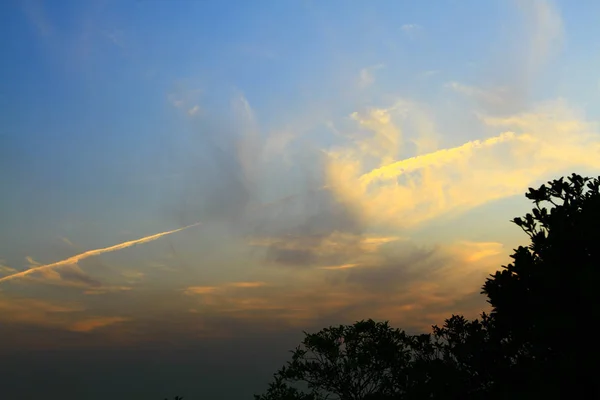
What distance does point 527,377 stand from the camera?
58.0 ft

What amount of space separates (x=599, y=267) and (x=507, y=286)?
4.44 metres

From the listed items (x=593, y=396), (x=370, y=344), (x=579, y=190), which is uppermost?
(x=579, y=190)

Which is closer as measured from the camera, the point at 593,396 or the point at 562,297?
the point at 593,396

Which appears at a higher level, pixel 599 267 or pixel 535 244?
pixel 535 244

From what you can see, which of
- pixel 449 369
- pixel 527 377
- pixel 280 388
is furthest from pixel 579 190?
pixel 280 388

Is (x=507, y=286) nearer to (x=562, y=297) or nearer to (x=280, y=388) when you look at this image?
(x=562, y=297)

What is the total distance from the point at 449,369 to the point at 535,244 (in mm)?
8252

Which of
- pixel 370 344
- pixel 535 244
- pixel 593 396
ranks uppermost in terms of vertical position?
pixel 535 244

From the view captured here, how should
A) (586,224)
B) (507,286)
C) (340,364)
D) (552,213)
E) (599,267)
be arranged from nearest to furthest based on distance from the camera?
(599,267) → (586,224) → (552,213) → (507,286) → (340,364)

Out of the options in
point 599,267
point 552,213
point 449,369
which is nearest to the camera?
point 599,267

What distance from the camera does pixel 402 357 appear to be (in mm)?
29938

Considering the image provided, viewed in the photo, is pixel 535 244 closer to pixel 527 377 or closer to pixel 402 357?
pixel 527 377

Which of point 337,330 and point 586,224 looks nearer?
point 586,224

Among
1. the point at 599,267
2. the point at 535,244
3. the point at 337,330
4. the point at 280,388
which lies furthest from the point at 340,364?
the point at 599,267
